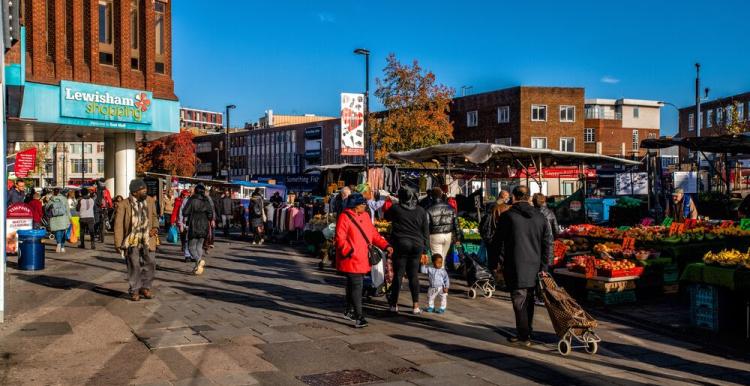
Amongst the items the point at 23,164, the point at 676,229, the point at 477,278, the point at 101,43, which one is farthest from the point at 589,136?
Result: the point at 477,278

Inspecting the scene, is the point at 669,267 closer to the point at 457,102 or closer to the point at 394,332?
the point at 394,332

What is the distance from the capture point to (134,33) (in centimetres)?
2897

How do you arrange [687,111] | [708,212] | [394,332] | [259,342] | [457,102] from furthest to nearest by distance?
1. [687,111]
2. [457,102]
3. [708,212]
4. [394,332]
5. [259,342]

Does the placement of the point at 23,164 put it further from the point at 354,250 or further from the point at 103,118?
the point at 354,250

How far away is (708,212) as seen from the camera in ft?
75.9

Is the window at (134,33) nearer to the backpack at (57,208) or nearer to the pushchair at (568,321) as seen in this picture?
the backpack at (57,208)

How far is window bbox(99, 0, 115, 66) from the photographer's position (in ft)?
90.8

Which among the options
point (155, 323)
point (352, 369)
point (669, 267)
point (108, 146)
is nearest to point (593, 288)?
point (669, 267)

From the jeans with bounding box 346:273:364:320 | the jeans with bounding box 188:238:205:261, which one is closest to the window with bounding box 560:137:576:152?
the jeans with bounding box 188:238:205:261

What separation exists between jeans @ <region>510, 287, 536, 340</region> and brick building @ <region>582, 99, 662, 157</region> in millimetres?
61470

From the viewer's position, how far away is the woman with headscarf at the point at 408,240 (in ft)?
33.0

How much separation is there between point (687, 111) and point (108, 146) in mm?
73008

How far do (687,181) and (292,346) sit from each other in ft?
74.0

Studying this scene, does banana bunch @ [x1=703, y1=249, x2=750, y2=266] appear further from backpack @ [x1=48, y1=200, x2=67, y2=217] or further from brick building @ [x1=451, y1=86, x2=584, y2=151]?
brick building @ [x1=451, y1=86, x2=584, y2=151]
